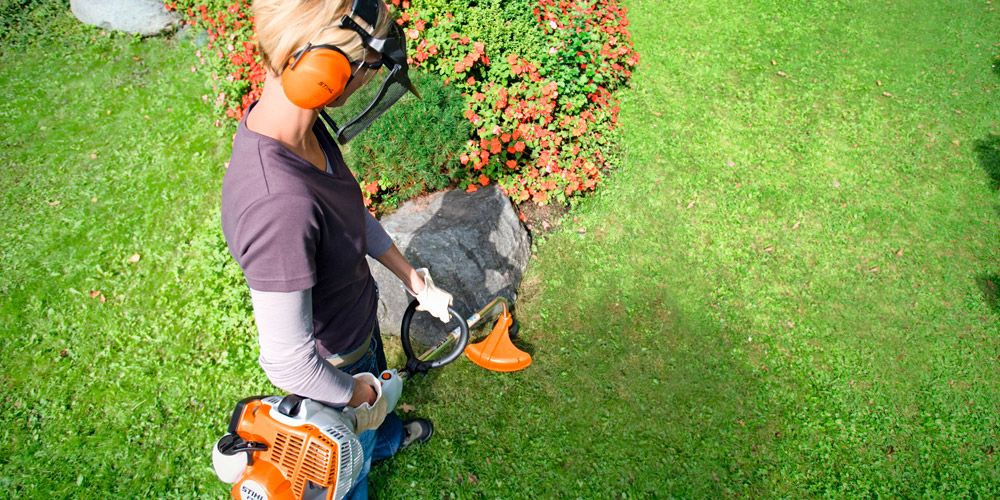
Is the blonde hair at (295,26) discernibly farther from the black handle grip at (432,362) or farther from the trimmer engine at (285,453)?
the black handle grip at (432,362)

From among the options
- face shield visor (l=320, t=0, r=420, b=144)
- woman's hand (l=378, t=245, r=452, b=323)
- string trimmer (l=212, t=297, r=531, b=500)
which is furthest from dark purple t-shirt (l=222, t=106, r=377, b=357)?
woman's hand (l=378, t=245, r=452, b=323)

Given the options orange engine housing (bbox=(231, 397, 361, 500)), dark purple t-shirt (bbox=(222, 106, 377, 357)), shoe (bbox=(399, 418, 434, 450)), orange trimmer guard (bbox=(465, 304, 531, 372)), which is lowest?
shoe (bbox=(399, 418, 434, 450))

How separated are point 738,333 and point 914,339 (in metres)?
1.17

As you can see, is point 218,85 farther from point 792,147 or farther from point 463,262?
point 792,147

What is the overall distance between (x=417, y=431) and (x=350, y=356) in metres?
1.37

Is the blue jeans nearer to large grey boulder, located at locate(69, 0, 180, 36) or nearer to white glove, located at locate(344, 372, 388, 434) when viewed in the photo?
white glove, located at locate(344, 372, 388, 434)

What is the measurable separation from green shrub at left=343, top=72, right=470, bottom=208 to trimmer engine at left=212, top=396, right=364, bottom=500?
100 inches

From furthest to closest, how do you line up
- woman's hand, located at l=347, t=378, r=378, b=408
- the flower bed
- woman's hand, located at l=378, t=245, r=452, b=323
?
the flower bed → woman's hand, located at l=378, t=245, r=452, b=323 → woman's hand, located at l=347, t=378, r=378, b=408

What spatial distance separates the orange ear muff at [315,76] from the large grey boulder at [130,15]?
6.22 metres

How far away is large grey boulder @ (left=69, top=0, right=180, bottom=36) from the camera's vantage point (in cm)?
609

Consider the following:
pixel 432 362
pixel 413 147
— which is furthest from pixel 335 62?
pixel 413 147

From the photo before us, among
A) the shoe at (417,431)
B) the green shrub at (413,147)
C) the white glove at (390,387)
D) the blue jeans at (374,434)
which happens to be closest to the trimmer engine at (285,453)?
the blue jeans at (374,434)

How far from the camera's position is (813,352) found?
11.6 ft

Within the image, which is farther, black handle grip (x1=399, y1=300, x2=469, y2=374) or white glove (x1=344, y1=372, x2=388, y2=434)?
black handle grip (x1=399, y1=300, x2=469, y2=374)
